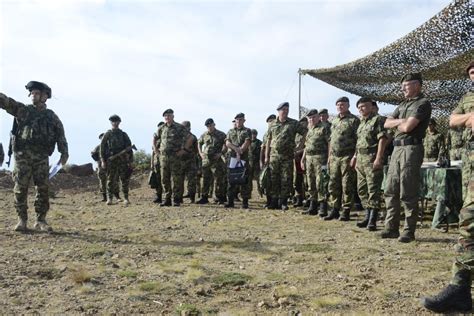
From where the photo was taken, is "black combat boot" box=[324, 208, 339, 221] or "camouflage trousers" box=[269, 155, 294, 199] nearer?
"black combat boot" box=[324, 208, 339, 221]

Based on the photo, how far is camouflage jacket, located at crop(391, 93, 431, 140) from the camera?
5.00 metres

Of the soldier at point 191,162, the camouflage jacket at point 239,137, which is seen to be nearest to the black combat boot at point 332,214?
the camouflage jacket at point 239,137

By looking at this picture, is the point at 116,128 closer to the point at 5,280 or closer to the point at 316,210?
the point at 316,210

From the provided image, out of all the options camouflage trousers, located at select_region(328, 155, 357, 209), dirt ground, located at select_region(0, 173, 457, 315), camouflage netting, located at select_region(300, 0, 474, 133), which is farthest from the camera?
camouflage netting, located at select_region(300, 0, 474, 133)

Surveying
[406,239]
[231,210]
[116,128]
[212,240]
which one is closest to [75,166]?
[116,128]

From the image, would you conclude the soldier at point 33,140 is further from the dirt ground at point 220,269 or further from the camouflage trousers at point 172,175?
the camouflage trousers at point 172,175

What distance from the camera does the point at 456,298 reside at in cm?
300

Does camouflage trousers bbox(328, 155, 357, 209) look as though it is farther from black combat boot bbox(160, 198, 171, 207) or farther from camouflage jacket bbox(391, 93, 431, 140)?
black combat boot bbox(160, 198, 171, 207)

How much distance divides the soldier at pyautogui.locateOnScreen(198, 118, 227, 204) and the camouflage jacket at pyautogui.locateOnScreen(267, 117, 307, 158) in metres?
1.91

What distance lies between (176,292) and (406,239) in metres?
2.95

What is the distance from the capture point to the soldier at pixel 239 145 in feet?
31.4

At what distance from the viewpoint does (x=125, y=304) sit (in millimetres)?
3396

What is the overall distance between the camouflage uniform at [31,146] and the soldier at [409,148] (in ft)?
14.3

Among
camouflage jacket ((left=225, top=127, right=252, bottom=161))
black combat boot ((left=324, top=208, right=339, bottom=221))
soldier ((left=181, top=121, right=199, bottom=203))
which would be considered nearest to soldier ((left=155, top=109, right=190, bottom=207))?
soldier ((left=181, top=121, right=199, bottom=203))
